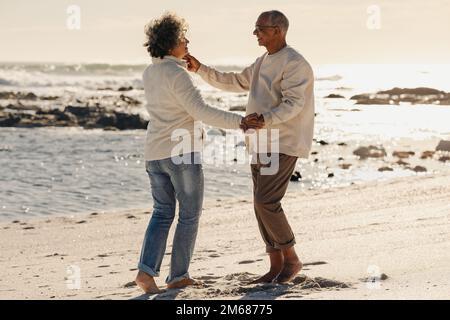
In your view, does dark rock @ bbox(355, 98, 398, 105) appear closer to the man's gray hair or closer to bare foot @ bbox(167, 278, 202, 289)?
the man's gray hair

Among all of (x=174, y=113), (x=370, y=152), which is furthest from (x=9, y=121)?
(x=174, y=113)

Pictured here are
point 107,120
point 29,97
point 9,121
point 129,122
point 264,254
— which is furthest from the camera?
point 29,97

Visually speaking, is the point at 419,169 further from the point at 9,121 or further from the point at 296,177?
the point at 9,121

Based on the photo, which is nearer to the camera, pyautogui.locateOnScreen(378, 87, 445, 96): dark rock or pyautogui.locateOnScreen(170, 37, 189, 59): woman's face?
pyautogui.locateOnScreen(170, 37, 189, 59): woman's face

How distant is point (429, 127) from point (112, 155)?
9311 millimetres

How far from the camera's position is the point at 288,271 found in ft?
20.9

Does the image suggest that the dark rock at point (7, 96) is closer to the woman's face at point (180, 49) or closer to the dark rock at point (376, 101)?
the dark rock at point (376, 101)

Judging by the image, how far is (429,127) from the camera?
75.5 ft

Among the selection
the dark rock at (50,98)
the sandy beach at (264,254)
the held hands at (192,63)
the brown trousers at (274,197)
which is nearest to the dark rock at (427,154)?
the sandy beach at (264,254)

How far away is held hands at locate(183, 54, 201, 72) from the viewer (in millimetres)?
6863

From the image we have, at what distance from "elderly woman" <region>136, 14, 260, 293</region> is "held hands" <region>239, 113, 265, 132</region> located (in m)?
0.01

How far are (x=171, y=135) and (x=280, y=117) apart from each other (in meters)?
0.79

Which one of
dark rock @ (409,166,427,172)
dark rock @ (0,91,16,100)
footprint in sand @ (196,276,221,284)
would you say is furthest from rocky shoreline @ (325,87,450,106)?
footprint in sand @ (196,276,221,284)
